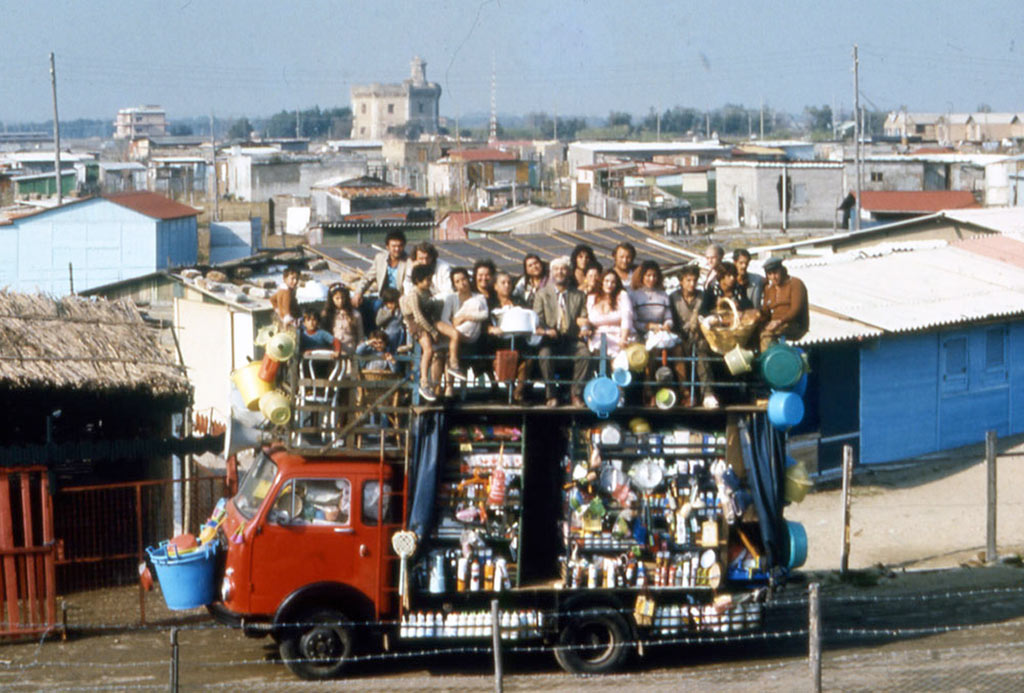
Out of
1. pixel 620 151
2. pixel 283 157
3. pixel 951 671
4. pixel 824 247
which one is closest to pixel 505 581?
pixel 951 671

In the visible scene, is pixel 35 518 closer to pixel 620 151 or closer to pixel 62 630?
pixel 62 630

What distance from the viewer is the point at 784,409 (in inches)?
434

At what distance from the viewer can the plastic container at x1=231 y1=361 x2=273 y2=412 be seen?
37.6 ft

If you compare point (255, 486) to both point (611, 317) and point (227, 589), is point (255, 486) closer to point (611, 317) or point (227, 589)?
point (227, 589)

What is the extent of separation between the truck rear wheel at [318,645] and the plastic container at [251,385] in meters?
1.89

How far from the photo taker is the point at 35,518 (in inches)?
584

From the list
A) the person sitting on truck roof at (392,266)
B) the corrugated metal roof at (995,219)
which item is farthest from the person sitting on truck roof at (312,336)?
the corrugated metal roof at (995,219)

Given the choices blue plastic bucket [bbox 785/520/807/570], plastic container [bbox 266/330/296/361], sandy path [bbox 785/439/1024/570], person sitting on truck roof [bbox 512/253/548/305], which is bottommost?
sandy path [bbox 785/439/1024/570]

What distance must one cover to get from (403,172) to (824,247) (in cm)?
4812

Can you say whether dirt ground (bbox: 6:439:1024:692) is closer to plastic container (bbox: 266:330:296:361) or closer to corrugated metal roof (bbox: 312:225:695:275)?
plastic container (bbox: 266:330:296:361)

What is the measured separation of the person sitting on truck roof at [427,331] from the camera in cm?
1109

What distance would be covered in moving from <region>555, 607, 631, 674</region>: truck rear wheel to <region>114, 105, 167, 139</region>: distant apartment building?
18457 centimetres

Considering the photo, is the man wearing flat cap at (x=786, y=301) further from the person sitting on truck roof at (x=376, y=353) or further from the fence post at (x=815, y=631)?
the person sitting on truck roof at (x=376, y=353)

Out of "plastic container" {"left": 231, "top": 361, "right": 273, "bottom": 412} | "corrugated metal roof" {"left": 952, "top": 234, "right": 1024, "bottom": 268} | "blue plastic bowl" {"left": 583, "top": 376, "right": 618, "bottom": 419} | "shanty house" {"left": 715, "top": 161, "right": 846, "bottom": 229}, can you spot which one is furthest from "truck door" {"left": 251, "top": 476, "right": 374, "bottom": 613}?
"shanty house" {"left": 715, "top": 161, "right": 846, "bottom": 229}
